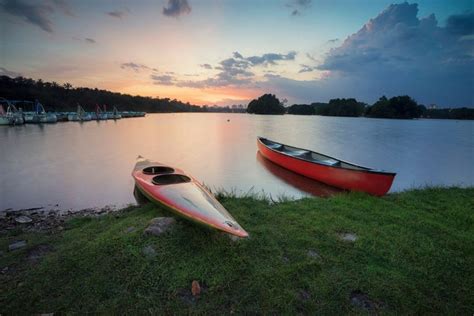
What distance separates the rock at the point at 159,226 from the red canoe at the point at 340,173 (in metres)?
5.79

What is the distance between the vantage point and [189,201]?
14.1ft

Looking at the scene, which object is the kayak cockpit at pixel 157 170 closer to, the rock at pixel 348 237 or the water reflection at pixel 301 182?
the rock at pixel 348 237

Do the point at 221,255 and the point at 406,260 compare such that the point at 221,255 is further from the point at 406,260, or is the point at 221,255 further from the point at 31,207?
the point at 31,207

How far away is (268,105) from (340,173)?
116 metres

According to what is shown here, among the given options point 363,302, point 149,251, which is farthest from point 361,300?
point 149,251

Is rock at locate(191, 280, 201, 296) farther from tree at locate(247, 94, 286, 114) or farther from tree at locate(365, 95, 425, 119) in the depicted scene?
tree at locate(247, 94, 286, 114)

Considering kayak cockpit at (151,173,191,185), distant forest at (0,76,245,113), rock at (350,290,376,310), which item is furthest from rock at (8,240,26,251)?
distant forest at (0,76,245,113)

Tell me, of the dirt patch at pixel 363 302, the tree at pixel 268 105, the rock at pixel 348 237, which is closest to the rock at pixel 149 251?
the dirt patch at pixel 363 302

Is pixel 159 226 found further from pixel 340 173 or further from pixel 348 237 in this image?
pixel 340 173

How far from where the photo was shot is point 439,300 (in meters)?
2.71

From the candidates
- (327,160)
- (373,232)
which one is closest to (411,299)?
(373,232)

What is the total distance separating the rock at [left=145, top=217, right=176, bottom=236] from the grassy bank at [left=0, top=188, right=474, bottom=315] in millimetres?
105

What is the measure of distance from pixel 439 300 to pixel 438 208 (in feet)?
12.1

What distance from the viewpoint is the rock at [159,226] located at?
3.56 meters
